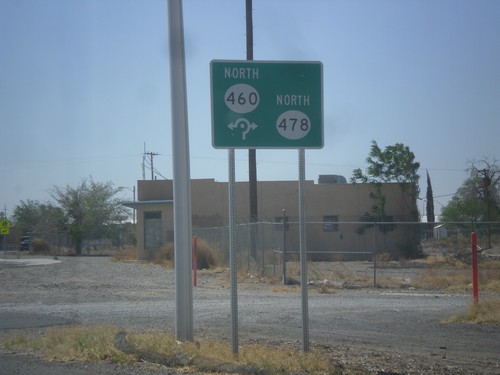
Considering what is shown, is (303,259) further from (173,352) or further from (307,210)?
(307,210)

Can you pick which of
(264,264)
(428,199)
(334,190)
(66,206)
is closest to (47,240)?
(66,206)

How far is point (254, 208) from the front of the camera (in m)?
29.1

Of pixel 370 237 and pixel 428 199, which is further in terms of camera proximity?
pixel 428 199

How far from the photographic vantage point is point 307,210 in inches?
1679

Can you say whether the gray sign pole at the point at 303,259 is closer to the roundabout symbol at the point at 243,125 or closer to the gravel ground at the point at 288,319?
the gravel ground at the point at 288,319

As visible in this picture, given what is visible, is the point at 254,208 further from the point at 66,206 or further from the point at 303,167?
the point at 66,206

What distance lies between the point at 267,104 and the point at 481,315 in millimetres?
6446

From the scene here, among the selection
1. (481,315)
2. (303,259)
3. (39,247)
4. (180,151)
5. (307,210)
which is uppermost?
(180,151)

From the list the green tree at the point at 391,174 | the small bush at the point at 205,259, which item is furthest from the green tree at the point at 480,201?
the small bush at the point at 205,259

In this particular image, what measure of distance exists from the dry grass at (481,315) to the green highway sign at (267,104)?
220 inches

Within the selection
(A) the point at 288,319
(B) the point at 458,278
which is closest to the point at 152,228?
(B) the point at 458,278

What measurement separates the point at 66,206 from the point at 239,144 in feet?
176

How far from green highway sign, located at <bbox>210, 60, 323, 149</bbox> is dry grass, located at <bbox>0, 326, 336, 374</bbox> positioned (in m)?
2.70

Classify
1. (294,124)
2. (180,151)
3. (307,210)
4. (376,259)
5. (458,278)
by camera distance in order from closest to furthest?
1. (294,124)
2. (180,151)
3. (458,278)
4. (376,259)
5. (307,210)
